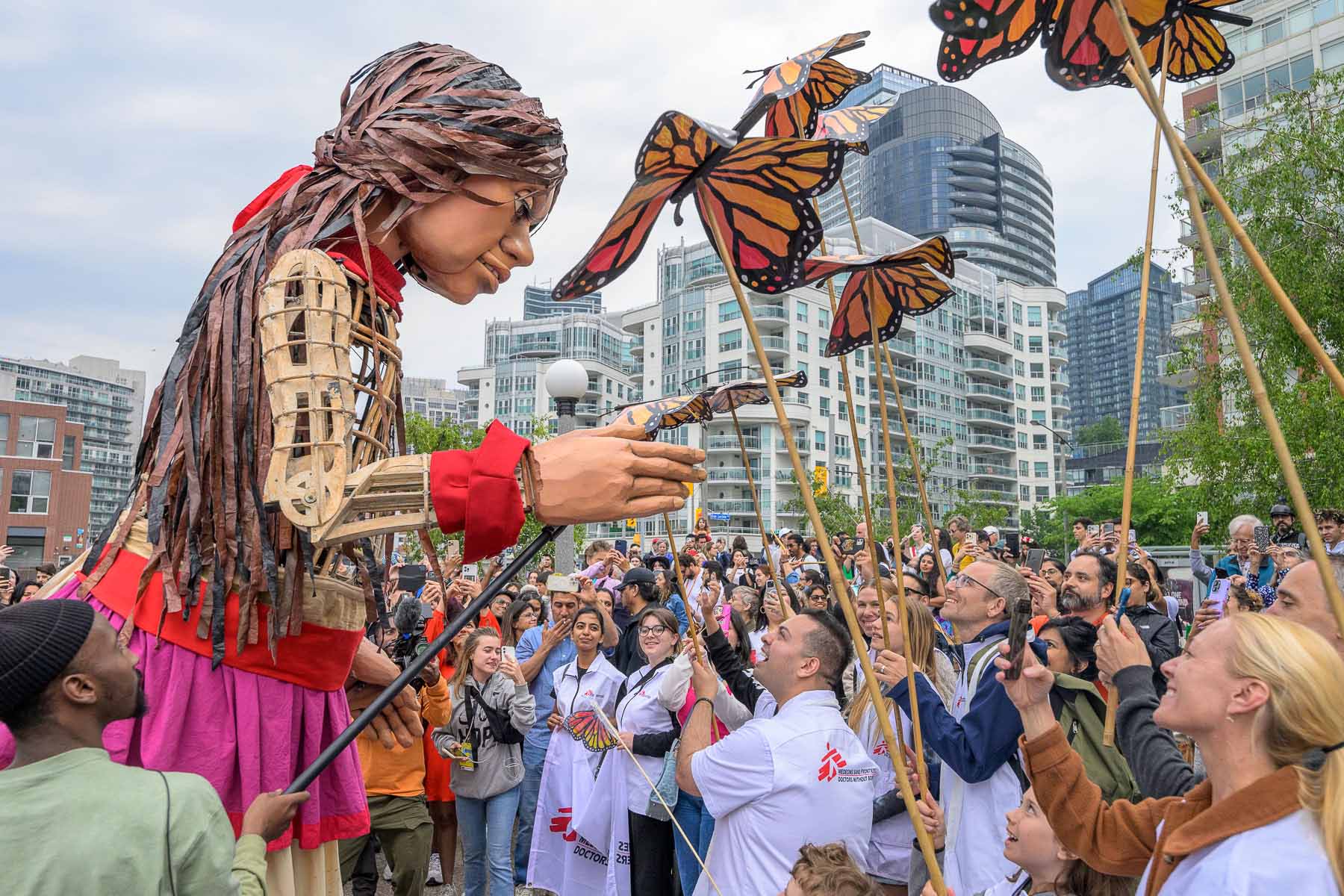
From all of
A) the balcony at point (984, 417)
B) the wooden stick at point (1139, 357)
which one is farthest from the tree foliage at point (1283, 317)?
the balcony at point (984, 417)

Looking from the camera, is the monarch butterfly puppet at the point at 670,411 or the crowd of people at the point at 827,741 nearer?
the crowd of people at the point at 827,741

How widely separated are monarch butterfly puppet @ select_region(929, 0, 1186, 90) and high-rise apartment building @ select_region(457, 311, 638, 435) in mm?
71011

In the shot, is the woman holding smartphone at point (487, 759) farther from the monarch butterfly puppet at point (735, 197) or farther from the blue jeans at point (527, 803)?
the monarch butterfly puppet at point (735, 197)

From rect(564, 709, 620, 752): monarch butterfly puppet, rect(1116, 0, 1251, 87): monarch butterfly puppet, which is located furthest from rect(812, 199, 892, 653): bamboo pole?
rect(564, 709, 620, 752): monarch butterfly puppet

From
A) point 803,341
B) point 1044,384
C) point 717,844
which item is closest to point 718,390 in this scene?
point 717,844

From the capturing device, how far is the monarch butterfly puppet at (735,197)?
235 cm

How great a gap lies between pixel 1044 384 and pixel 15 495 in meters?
69.7

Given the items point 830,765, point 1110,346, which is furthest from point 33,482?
point 1110,346

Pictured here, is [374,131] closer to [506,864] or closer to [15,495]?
[506,864]

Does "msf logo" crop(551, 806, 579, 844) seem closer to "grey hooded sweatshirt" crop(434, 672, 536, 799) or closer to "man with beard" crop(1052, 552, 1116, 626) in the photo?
"grey hooded sweatshirt" crop(434, 672, 536, 799)

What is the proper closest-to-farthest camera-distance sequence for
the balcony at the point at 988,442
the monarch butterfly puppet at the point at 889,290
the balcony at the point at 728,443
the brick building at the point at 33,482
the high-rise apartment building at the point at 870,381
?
1. the monarch butterfly puppet at the point at 889,290
2. the brick building at the point at 33,482
3. the high-rise apartment building at the point at 870,381
4. the balcony at the point at 728,443
5. the balcony at the point at 988,442

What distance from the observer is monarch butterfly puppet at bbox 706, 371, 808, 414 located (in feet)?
16.1

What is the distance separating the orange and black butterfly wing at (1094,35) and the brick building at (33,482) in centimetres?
6027

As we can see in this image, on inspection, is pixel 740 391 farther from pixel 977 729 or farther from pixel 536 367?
pixel 536 367
